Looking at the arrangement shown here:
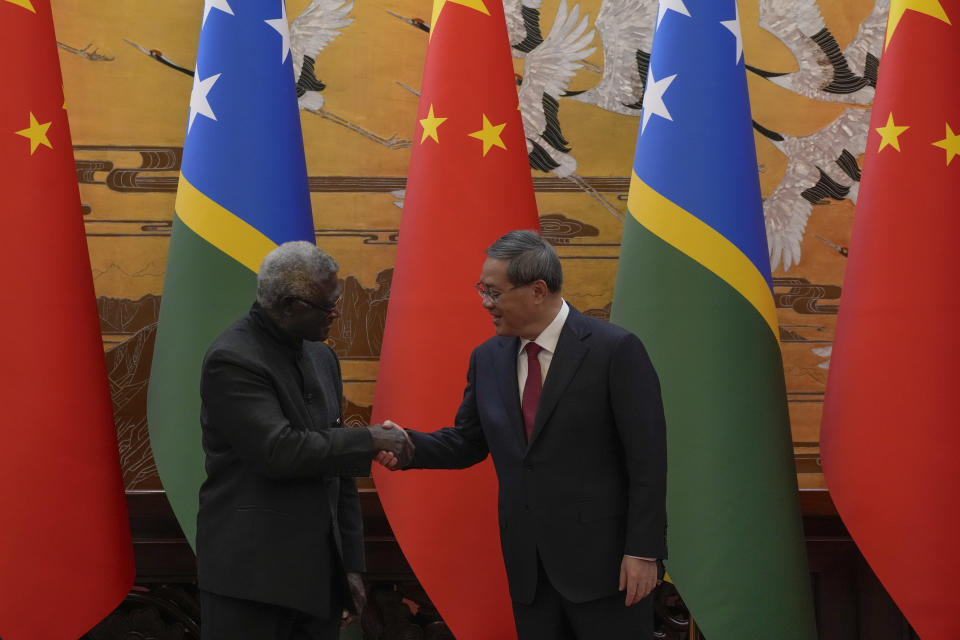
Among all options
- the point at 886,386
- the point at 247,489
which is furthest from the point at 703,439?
the point at 247,489

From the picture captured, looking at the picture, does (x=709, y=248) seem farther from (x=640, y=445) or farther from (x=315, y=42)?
(x=315, y=42)

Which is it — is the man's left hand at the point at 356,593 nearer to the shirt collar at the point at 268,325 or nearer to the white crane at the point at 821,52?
the shirt collar at the point at 268,325

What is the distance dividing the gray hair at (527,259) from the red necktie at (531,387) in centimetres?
14

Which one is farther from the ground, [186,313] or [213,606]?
[186,313]

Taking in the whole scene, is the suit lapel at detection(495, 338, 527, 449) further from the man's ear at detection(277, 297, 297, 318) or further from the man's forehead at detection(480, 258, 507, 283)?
the man's ear at detection(277, 297, 297, 318)

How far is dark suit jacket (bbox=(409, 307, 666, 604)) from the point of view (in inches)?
68.9

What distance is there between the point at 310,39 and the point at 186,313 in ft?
4.04

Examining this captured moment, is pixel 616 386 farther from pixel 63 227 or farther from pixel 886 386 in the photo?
pixel 63 227

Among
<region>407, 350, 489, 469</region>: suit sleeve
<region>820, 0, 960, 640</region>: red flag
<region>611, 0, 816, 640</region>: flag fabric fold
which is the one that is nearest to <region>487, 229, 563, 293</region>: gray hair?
<region>407, 350, 489, 469</region>: suit sleeve

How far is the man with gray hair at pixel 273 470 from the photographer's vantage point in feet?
5.83

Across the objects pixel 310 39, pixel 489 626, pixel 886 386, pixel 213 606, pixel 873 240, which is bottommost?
pixel 489 626

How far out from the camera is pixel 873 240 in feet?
8.10

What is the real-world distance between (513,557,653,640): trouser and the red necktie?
11.9 inches

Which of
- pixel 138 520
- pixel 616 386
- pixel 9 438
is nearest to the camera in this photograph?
pixel 616 386
